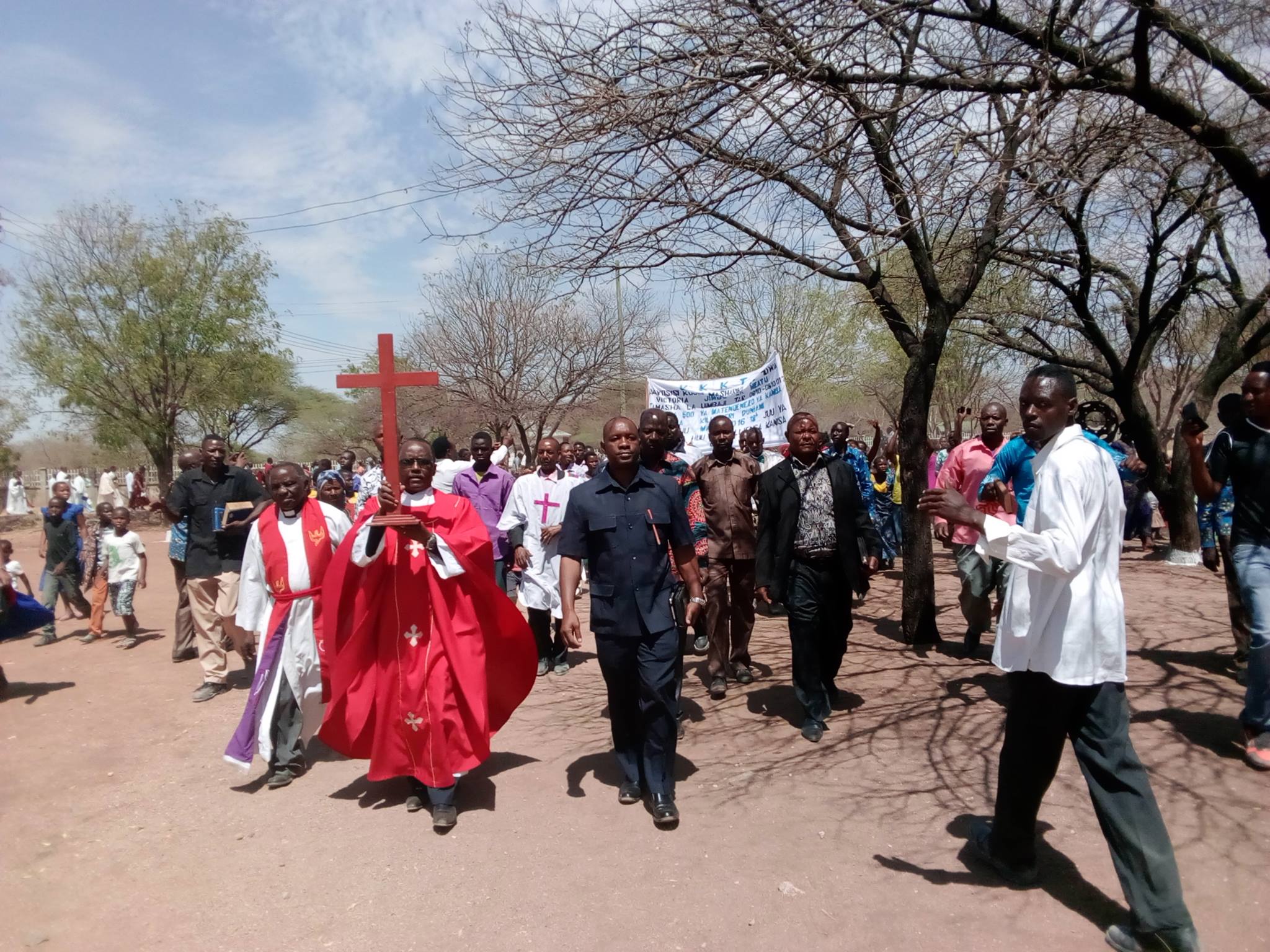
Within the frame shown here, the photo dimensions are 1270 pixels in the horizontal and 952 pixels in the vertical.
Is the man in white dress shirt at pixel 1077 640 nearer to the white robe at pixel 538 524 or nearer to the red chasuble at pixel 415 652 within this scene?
the red chasuble at pixel 415 652

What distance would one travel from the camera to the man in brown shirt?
6.04m

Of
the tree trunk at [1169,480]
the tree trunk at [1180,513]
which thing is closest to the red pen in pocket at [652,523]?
the tree trunk at [1169,480]

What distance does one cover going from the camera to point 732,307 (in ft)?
81.3

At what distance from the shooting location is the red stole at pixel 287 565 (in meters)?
4.99

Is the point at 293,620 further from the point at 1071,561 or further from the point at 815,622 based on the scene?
the point at 1071,561

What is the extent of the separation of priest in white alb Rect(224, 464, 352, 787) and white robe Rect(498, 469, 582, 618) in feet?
5.47

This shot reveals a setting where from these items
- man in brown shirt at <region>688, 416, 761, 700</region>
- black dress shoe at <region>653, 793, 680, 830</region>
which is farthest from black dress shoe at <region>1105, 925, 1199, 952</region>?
man in brown shirt at <region>688, 416, 761, 700</region>

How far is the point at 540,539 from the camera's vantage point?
679 centimetres

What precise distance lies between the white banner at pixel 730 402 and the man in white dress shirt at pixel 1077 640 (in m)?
5.81

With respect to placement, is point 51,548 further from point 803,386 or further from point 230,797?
point 803,386

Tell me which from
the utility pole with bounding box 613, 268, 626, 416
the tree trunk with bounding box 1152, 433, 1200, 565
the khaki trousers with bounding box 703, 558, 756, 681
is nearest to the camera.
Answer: the khaki trousers with bounding box 703, 558, 756, 681

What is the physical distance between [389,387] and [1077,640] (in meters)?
3.13

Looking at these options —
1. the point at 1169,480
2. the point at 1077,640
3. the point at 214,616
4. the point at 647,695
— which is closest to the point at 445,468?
the point at 214,616

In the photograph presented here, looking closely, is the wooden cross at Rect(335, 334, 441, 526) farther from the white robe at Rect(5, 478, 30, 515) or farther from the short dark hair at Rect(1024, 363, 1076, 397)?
the white robe at Rect(5, 478, 30, 515)
